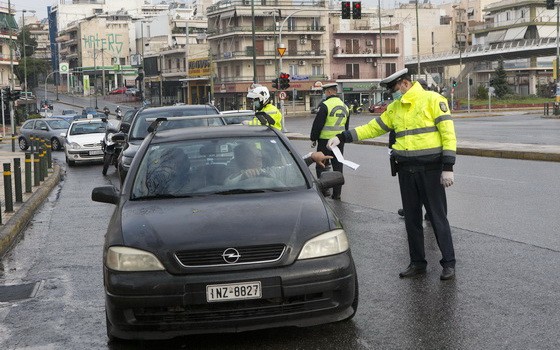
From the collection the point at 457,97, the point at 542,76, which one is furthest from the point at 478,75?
the point at 457,97

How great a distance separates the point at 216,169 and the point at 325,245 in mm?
1519

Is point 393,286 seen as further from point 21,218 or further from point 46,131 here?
point 46,131

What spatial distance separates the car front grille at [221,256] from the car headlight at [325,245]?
20 cm

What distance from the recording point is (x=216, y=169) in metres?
6.67

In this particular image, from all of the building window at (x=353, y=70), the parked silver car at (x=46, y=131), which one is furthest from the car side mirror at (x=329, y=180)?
the building window at (x=353, y=70)

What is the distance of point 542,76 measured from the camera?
112 m

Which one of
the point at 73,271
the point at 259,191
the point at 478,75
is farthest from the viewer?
the point at 478,75

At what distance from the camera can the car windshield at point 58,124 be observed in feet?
137

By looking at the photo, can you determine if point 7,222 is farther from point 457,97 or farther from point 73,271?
point 457,97

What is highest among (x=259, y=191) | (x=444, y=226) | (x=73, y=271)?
(x=259, y=191)

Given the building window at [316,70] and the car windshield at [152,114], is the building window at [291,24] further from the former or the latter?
the car windshield at [152,114]

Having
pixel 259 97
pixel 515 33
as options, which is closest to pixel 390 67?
pixel 515 33

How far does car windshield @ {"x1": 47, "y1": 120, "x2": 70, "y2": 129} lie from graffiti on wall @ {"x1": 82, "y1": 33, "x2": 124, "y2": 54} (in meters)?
102

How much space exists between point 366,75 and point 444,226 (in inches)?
3825
